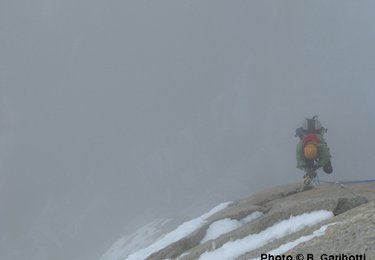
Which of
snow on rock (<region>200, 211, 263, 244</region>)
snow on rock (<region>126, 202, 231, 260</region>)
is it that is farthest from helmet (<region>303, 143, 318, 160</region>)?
snow on rock (<region>126, 202, 231, 260</region>)

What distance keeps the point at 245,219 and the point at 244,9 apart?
43613mm

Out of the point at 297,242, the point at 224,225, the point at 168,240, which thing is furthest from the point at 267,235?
the point at 168,240

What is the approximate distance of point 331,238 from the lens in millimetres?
5250

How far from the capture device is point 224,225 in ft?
30.2

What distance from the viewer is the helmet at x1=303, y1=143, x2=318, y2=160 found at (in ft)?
33.8

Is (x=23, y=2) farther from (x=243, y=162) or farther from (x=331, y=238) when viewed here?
(x=331, y=238)

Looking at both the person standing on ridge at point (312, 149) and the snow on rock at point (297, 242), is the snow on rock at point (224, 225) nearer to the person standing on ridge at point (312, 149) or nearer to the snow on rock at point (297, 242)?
the person standing on ridge at point (312, 149)

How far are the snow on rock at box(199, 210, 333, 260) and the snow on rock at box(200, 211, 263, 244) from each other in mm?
1506

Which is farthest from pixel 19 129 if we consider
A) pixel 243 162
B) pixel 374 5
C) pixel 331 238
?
pixel 331 238

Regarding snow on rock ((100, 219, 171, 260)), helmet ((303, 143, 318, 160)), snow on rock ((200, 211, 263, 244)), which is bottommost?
snow on rock ((200, 211, 263, 244))

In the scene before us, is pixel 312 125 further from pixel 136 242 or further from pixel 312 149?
pixel 136 242

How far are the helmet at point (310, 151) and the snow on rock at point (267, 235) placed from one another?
11.1 feet

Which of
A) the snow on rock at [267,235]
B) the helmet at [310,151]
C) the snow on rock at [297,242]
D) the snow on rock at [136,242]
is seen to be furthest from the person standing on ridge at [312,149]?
the snow on rock at [136,242]

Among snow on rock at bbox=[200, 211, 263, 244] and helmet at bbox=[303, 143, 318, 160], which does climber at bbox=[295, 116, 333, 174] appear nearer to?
helmet at bbox=[303, 143, 318, 160]
